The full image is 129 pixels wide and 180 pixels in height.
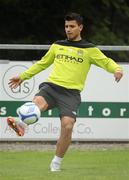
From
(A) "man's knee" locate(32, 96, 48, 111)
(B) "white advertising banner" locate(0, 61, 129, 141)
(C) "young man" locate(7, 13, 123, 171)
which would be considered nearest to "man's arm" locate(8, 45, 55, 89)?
(C) "young man" locate(7, 13, 123, 171)

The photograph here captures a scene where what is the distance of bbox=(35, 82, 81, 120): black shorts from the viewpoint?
10414 millimetres

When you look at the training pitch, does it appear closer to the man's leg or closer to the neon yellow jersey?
the man's leg

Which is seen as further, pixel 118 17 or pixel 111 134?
pixel 118 17

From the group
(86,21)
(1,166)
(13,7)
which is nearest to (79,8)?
(86,21)

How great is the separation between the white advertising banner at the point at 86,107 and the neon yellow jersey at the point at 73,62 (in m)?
4.07

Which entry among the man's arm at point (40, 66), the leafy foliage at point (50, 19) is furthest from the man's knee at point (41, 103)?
the leafy foliage at point (50, 19)

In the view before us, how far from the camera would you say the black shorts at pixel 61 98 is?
34.2 feet

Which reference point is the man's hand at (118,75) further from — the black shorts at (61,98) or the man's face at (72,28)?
the man's face at (72,28)

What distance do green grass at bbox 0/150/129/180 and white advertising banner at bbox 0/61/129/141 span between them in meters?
0.74

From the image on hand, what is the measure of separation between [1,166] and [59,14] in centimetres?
907

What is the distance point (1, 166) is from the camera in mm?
11586

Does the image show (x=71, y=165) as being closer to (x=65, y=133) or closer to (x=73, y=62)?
(x=65, y=133)

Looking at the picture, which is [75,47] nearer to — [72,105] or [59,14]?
[72,105]

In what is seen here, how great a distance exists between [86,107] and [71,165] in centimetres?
319
